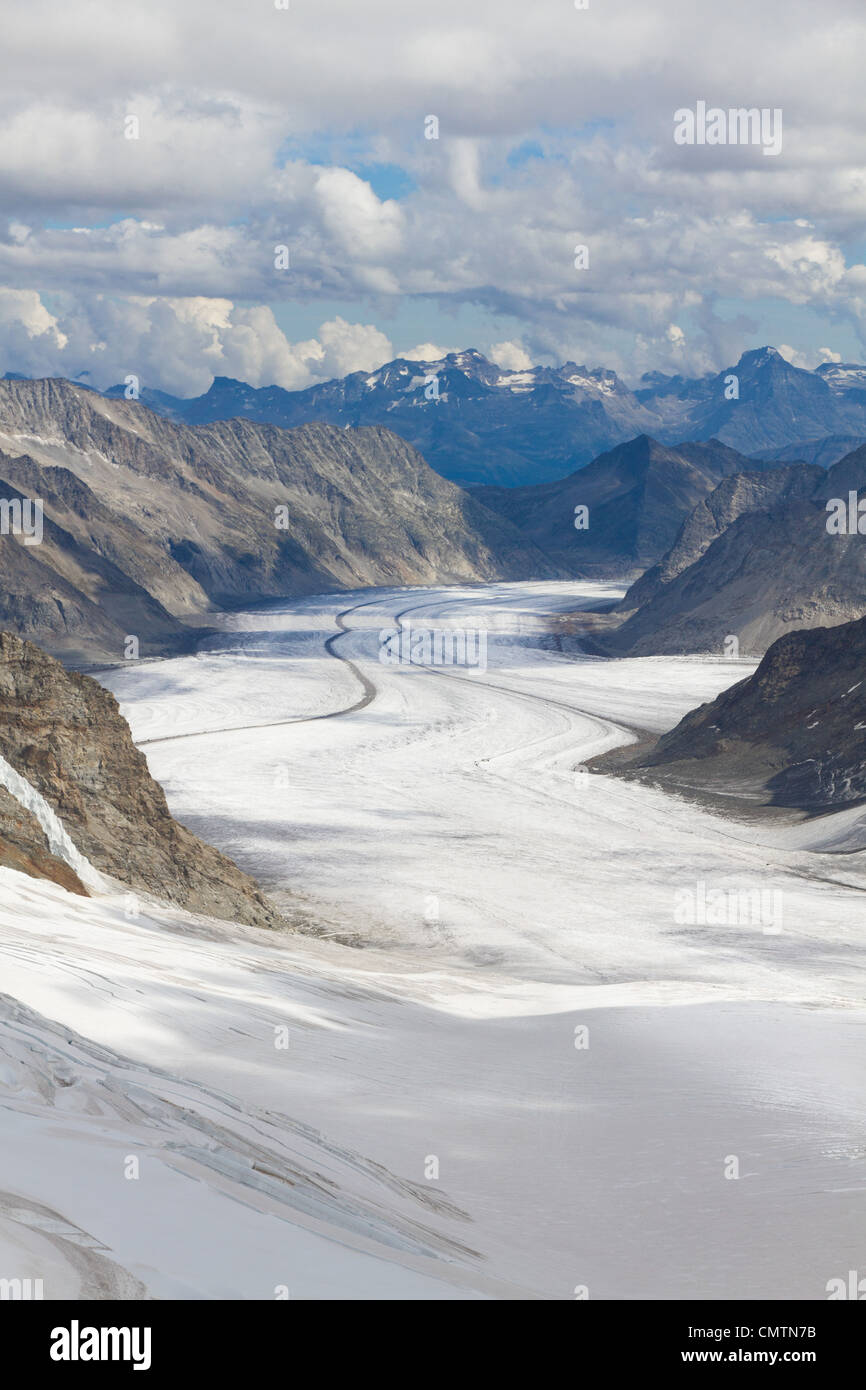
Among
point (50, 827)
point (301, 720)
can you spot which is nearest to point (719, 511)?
point (301, 720)

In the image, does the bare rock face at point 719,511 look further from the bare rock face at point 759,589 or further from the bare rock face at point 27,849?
the bare rock face at point 27,849

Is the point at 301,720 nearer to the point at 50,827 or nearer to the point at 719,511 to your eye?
the point at 50,827

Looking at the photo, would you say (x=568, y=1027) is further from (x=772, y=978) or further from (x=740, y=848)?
(x=740, y=848)

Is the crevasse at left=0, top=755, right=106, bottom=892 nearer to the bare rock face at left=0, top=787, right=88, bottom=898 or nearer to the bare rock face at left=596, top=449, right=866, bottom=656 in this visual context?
the bare rock face at left=0, top=787, right=88, bottom=898

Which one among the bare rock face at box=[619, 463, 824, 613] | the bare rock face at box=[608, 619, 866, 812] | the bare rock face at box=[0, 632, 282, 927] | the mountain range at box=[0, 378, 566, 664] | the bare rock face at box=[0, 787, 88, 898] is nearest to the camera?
the bare rock face at box=[0, 787, 88, 898]

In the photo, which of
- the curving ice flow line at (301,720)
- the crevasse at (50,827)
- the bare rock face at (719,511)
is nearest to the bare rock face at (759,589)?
the bare rock face at (719,511)

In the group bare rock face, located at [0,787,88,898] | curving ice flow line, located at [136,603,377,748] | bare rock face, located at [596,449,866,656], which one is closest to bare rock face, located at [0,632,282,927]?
bare rock face, located at [0,787,88,898]
